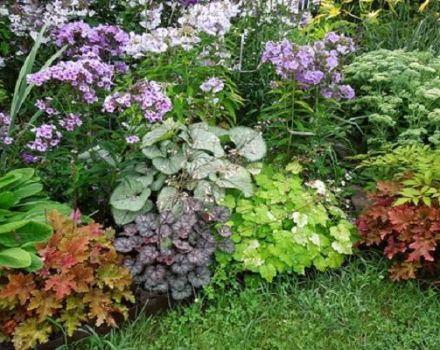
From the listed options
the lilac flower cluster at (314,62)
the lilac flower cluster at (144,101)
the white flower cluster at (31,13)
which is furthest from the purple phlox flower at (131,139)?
the white flower cluster at (31,13)

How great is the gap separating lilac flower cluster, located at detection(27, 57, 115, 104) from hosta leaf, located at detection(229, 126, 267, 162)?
32.3 inches

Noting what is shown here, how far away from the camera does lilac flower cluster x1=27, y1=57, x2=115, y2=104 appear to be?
2.86 meters

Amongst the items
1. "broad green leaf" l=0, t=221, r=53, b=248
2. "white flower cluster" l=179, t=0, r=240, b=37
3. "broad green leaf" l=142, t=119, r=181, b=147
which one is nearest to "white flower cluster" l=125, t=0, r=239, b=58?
"white flower cluster" l=179, t=0, r=240, b=37

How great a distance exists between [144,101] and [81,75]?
12.1 inches

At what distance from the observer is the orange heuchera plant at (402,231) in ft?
10.2

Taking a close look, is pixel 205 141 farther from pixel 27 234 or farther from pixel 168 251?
pixel 27 234

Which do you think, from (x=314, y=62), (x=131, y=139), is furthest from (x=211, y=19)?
(x=131, y=139)

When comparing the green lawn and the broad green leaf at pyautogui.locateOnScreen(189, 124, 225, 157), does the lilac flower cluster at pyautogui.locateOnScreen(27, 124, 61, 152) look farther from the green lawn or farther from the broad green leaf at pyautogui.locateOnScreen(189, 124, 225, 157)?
the green lawn

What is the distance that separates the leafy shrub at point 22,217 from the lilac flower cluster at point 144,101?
1.69ft

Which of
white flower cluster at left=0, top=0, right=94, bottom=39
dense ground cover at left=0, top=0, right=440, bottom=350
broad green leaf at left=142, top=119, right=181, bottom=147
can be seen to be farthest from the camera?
white flower cluster at left=0, top=0, right=94, bottom=39

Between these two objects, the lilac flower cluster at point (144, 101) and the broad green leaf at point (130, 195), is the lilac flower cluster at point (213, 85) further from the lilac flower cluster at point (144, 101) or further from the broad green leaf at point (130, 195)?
the broad green leaf at point (130, 195)

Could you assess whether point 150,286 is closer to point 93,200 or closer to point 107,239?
point 107,239

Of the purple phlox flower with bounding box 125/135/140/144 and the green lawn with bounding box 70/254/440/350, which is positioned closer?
the green lawn with bounding box 70/254/440/350

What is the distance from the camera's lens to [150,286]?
295 centimetres
